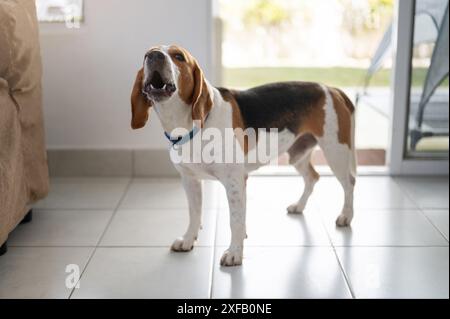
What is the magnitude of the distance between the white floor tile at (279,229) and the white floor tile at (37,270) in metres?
0.50

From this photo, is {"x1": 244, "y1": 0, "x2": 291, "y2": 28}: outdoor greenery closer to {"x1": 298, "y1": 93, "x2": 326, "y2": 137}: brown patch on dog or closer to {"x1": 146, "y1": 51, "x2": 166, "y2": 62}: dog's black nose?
{"x1": 298, "y1": 93, "x2": 326, "y2": 137}: brown patch on dog

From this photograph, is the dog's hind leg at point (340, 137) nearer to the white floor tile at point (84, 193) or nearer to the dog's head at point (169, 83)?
the dog's head at point (169, 83)

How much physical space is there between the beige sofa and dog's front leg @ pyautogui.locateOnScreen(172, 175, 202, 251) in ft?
1.74

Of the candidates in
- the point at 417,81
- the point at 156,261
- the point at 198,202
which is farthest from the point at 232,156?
the point at 417,81

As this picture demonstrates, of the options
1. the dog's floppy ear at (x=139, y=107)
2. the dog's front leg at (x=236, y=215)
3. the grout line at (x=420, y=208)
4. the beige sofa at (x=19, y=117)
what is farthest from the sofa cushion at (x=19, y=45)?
the grout line at (x=420, y=208)

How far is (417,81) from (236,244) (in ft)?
4.46

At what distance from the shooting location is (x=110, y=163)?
9.33ft

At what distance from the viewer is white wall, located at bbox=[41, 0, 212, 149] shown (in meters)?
2.64

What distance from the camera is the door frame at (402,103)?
8.78 feet

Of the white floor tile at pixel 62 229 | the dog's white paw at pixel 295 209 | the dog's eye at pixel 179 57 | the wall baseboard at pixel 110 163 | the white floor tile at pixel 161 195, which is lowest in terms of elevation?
the white floor tile at pixel 161 195

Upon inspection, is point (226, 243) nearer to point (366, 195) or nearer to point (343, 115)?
point (343, 115)

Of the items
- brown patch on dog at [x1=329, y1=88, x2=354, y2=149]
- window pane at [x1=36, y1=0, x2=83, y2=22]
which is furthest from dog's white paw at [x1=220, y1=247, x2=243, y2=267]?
window pane at [x1=36, y1=0, x2=83, y2=22]
